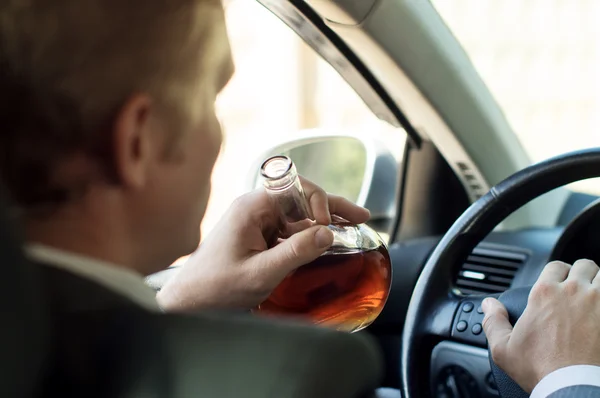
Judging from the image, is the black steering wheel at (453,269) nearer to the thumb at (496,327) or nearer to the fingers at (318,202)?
the thumb at (496,327)

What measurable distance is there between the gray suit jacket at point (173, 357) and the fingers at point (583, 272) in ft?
2.37

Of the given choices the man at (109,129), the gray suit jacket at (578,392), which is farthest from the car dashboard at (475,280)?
the man at (109,129)

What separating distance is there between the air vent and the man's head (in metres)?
1.12

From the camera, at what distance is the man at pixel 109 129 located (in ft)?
1.72

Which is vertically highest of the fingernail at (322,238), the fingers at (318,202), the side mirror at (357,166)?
the fingers at (318,202)

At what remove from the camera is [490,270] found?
1.69 meters

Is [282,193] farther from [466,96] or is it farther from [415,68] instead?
[466,96]

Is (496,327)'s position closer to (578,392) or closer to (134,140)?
(578,392)

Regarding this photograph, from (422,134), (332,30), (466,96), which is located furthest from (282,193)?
(422,134)

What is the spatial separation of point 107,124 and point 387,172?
1574 millimetres

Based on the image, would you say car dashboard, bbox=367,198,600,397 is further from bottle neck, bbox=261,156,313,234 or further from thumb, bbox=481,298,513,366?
bottle neck, bbox=261,156,313,234

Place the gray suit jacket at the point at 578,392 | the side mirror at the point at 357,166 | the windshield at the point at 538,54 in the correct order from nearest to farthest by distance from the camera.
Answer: the gray suit jacket at the point at 578,392 < the side mirror at the point at 357,166 < the windshield at the point at 538,54

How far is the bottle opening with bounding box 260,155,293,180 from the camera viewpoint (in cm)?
102

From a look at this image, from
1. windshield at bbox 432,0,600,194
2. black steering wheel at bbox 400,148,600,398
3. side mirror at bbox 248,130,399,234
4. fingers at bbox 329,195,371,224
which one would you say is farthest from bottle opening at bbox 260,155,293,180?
windshield at bbox 432,0,600,194
